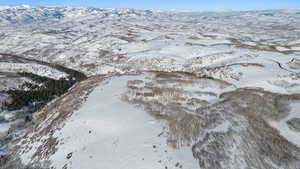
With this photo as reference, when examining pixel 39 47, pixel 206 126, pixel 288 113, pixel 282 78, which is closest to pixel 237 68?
pixel 282 78

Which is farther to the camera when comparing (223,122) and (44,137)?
(44,137)

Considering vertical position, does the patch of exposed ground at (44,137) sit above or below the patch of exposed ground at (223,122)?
below

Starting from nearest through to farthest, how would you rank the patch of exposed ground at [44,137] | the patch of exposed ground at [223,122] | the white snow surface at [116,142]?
1. the white snow surface at [116,142]
2. the patch of exposed ground at [223,122]
3. the patch of exposed ground at [44,137]

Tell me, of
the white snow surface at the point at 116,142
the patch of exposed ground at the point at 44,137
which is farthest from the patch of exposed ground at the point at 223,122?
the patch of exposed ground at the point at 44,137

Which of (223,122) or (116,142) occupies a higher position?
(223,122)

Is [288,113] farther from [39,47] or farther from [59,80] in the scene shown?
[39,47]

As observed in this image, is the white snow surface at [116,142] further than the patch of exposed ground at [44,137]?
No

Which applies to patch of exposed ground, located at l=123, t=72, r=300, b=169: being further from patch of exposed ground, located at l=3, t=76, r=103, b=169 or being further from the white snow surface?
patch of exposed ground, located at l=3, t=76, r=103, b=169

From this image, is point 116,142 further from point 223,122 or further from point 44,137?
point 223,122

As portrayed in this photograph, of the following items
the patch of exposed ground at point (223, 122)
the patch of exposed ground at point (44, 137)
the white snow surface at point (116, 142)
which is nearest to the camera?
the white snow surface at point (116, 142)

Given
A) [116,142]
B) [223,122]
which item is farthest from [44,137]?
[223,122]

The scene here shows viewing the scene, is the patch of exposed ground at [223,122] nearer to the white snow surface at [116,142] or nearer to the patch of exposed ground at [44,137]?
the white snow surface at [116,142]

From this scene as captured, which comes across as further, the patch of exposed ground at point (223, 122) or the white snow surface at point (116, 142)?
the patch of exposed ground at point (223, 122)
